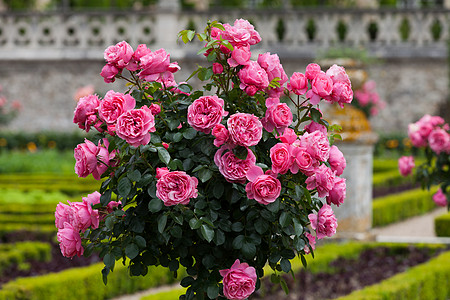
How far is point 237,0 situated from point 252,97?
53.2ft

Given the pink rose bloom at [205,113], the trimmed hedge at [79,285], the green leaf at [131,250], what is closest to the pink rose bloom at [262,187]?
the pink rose bloom at [205,113]

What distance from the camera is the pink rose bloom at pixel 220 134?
2559 mm

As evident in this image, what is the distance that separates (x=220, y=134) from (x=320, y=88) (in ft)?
1.54

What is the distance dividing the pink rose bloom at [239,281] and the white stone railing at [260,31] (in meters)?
12.4

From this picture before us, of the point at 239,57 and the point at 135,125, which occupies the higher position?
the point at 239,57

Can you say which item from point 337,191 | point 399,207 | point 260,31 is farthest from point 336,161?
point 260,31

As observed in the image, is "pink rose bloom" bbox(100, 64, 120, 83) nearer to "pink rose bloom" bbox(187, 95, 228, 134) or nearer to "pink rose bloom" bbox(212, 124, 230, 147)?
"pink rose bloom" bbox(187, 95, 228, 134)

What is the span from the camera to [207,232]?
99.8 inches

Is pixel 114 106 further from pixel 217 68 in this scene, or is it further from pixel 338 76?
pixel 338 76

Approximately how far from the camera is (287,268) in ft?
9.07

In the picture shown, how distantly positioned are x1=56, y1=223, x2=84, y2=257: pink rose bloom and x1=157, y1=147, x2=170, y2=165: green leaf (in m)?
0.49

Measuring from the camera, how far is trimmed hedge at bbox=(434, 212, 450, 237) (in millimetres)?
7828

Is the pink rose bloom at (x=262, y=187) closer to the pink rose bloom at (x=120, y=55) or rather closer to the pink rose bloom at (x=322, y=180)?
the pink rose bloom at (x=322, y=180)

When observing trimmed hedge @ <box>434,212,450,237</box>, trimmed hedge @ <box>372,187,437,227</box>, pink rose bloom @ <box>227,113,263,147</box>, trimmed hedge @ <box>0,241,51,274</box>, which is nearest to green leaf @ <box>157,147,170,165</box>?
pink rose bloom @ <box>227,113,263,147</box>
